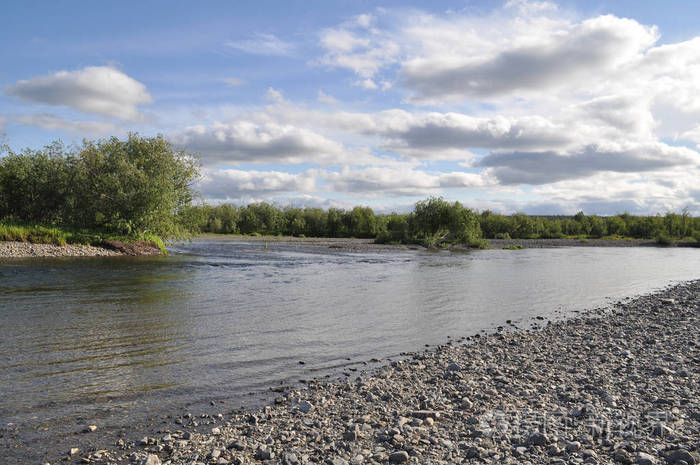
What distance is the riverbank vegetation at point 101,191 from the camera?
5581cm

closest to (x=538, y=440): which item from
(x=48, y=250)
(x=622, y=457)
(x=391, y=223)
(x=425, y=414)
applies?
(x=622, y=457)

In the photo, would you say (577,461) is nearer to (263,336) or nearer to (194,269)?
(263,336)

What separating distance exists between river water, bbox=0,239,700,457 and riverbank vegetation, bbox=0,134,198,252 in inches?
733

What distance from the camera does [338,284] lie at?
3381cm

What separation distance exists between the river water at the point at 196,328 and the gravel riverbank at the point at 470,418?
154 cm

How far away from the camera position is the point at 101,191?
190ft

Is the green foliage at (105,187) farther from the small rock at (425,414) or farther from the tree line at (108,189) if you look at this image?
the small rock at (425,414)

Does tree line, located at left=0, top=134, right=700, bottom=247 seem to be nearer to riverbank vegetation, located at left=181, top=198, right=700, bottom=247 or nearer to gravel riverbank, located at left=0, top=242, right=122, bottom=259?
gravel riverbank, located at left=0, top=242, right=122, bottom=259

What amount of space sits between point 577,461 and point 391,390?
15.6ft

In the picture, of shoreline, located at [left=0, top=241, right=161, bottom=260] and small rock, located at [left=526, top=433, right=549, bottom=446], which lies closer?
small rock, located at [left=526, top=433, right=549, bottom=446]

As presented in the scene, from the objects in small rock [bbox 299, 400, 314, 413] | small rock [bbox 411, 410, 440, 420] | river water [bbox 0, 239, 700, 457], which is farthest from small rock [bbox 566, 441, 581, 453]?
river water [bbox 0, 239, 700, 457]

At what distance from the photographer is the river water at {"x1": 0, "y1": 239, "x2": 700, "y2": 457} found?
10477mm

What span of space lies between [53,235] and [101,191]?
8104 millimetres


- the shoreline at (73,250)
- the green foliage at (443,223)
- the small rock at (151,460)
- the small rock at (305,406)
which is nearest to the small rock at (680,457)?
the small rock at (305,406)
